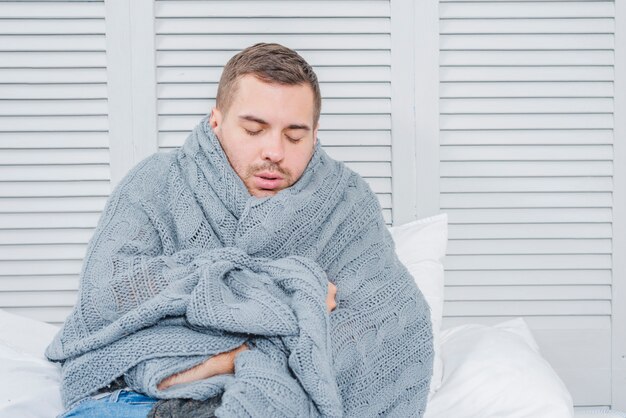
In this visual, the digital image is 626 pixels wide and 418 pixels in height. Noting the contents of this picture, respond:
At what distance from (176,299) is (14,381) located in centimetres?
37

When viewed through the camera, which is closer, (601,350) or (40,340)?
(40,340)

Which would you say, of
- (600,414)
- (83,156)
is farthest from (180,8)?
(600,414)

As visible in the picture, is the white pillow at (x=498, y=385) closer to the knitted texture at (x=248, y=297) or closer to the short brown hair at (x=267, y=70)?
the knitted texture at (x=248, y=297)

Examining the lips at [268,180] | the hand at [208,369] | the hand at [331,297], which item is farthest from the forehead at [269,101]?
the hand at [208,369]

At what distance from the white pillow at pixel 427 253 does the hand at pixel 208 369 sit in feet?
1.99

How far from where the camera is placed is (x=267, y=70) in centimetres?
152

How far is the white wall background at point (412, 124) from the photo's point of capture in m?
2.05

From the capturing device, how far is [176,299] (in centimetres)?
130

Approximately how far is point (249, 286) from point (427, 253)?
622 mm

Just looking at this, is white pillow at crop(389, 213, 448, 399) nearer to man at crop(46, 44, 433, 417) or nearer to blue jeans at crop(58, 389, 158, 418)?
man at crop(46, 44, 433, 417)

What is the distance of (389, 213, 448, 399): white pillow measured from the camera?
1.82 metres

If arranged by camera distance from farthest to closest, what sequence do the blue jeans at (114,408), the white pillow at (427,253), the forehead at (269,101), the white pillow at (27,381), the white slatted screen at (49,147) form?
Result: the white slatted screen at (49,147), the white pillow at (427,253), the forehead at (269,101), the white pillow at (27,381), the blue jeans at (114,408)

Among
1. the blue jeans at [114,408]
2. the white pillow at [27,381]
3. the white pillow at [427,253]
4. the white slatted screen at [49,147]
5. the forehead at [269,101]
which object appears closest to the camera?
the blue jeans at [114,408]

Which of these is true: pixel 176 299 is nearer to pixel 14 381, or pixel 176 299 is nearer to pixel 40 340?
pixel 14 381
